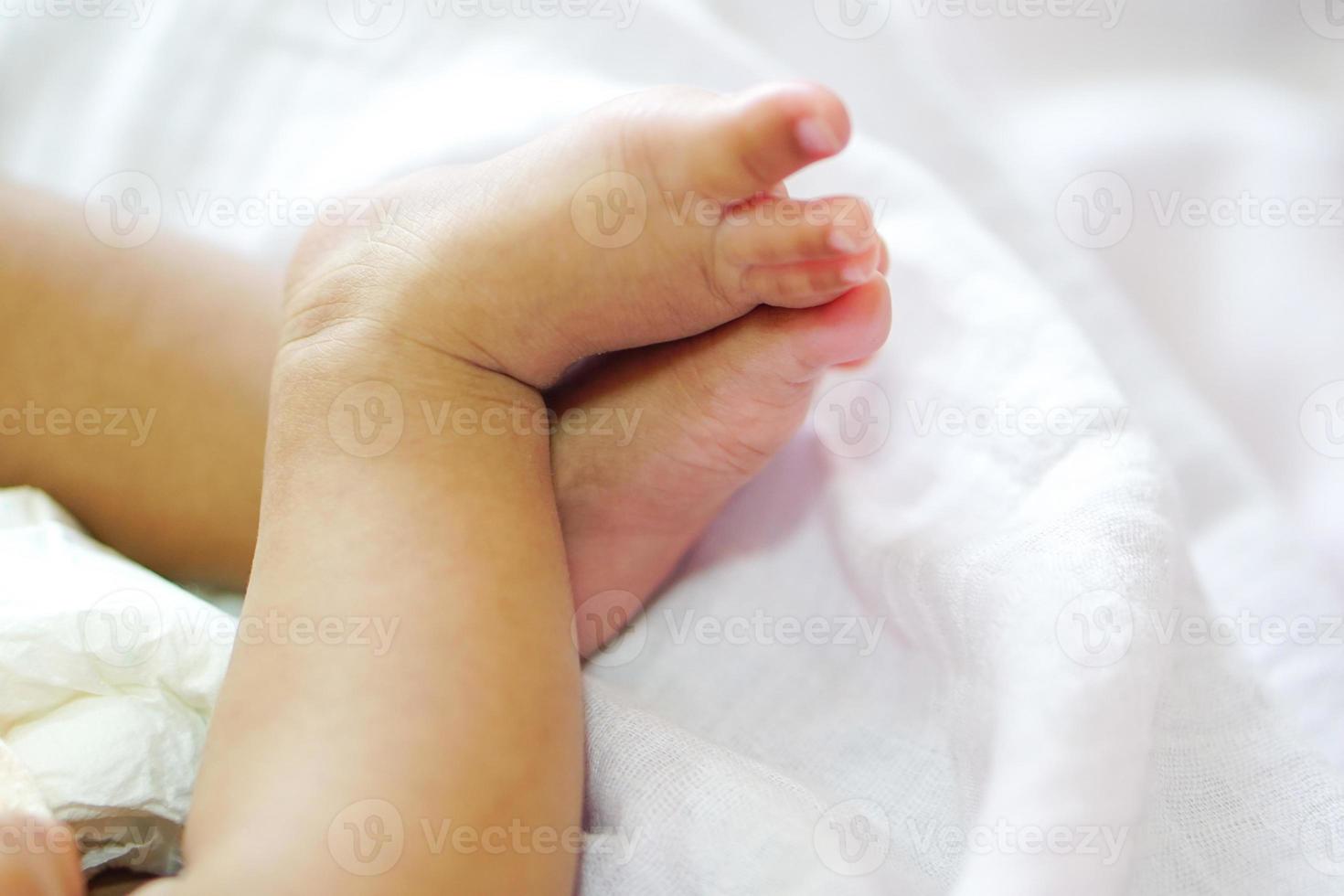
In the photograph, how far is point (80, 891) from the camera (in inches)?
23.2

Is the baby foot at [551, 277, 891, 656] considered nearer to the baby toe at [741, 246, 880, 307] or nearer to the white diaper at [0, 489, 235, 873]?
the baby toe at [741, 246, 880, 307]

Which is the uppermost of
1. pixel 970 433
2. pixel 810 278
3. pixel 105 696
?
pixel 810 278

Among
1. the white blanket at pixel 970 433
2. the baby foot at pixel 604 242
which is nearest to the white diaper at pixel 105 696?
the white blanket at pixel 970 433

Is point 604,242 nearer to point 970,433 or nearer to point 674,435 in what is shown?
point 674,435

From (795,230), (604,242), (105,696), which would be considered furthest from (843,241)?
(105,696)

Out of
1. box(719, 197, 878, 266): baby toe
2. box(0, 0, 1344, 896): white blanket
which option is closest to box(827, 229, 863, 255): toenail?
box(719, 197, 878, 266): baby toe

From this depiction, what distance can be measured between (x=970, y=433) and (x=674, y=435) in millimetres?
209

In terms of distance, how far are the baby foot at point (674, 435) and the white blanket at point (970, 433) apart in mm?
70

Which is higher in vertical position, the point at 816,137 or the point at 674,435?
Result: the point at 816,137

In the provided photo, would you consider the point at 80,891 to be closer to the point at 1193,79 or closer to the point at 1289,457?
the point at 1289,457

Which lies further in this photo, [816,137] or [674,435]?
[674,435]

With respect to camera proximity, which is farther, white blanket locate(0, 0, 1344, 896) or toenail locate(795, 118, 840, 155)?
white blanket locate(0, 0, 1344, 896)

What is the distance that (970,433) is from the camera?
0.75 metres

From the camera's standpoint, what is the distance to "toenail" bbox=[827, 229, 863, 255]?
581 millimetres
